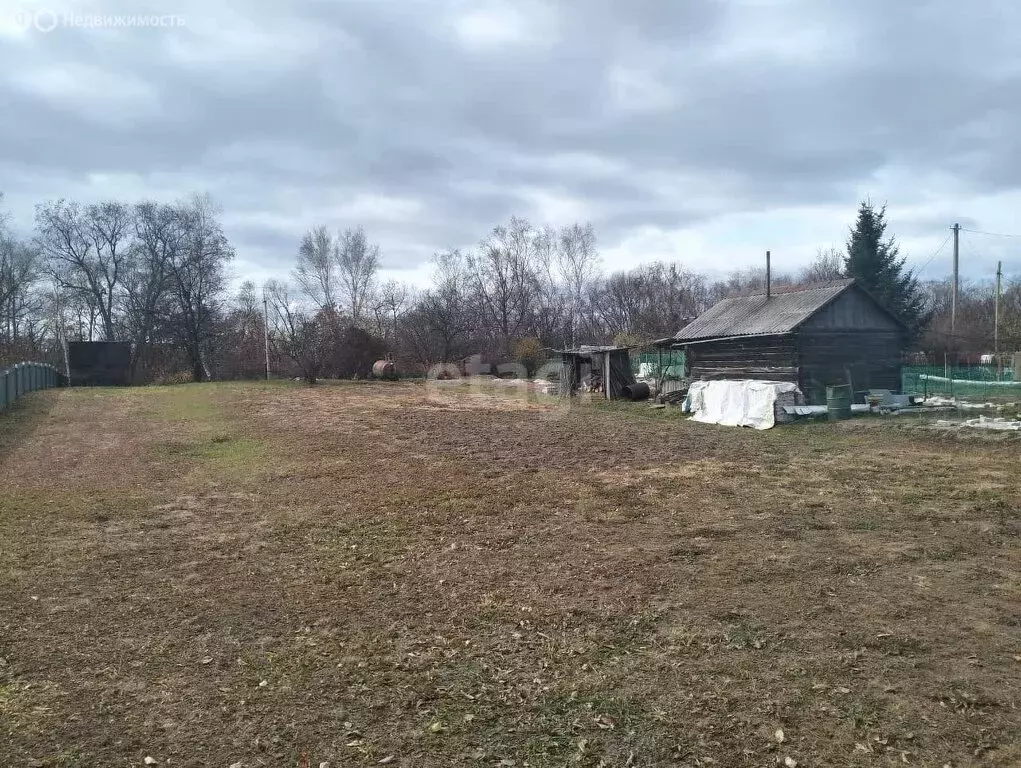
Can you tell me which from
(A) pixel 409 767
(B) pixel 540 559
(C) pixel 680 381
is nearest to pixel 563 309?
(C) pixel 680 381

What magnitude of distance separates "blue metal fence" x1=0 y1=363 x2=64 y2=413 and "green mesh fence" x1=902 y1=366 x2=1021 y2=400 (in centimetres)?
2710

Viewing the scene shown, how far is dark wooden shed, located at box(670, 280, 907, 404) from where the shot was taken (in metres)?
19.5

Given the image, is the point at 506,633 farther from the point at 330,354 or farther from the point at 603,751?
the point at 330,354

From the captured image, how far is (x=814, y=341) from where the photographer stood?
1969 cm

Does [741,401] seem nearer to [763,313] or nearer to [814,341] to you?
[814,341]

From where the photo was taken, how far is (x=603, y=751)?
3383 mm

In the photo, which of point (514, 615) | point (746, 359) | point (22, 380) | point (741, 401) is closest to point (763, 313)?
point (746, 359)

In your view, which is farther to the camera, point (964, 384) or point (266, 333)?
point (266, 333)

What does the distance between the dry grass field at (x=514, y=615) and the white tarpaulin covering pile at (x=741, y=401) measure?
513cm

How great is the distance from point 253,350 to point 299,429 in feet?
98.9

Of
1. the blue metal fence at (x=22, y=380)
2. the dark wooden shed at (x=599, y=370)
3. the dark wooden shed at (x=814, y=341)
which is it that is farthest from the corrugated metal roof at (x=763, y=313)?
the blue metal fence at (x=22, y=380)

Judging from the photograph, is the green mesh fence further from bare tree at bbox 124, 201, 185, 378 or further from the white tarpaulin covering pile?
bare tree at bbox 124, 201, 185, 378

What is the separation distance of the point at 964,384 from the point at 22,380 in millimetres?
33267

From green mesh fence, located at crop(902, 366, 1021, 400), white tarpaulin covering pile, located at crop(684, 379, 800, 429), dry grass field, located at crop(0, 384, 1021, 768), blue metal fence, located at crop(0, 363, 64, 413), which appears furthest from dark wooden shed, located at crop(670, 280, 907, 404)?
blue metal fence, located at crop(0, 363, 64, 413)
